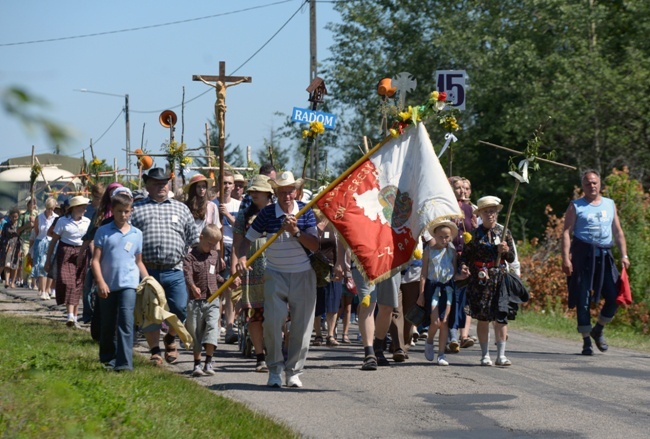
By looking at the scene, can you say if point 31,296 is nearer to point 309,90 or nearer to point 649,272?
point 309,90

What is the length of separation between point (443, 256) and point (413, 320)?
2.44 feet

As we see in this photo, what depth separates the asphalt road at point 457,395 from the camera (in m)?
8.29

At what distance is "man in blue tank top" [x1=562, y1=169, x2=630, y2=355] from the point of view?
13742 mm

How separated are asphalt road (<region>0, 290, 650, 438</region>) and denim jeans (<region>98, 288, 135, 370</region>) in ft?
2.31

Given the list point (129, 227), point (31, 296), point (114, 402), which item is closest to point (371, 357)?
point (129, 227)

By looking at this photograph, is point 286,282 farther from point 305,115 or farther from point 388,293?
point 305,115

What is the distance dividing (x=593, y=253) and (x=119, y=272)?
19.0 ft

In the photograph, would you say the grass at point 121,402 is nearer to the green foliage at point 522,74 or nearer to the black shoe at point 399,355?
the black shoe at point 399,355

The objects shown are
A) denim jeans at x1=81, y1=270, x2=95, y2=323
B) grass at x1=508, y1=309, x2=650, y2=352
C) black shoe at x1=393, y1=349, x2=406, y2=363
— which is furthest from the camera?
grass at x1=508, y1=309, x2=650, y2=352

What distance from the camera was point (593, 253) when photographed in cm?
1378

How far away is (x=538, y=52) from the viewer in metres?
36.8

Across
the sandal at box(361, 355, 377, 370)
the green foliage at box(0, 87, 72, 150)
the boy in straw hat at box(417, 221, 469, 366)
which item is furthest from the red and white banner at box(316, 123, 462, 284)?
the green foliage at box(0, 87, 72, 150)

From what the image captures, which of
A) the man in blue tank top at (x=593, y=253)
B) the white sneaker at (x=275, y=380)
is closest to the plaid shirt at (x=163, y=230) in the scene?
the white sneaker at (x=275, y=380)

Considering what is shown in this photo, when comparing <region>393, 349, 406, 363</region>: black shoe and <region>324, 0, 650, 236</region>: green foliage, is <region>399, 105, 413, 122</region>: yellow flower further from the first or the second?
<region>324, 0, 650, 236</region>: green foliage
